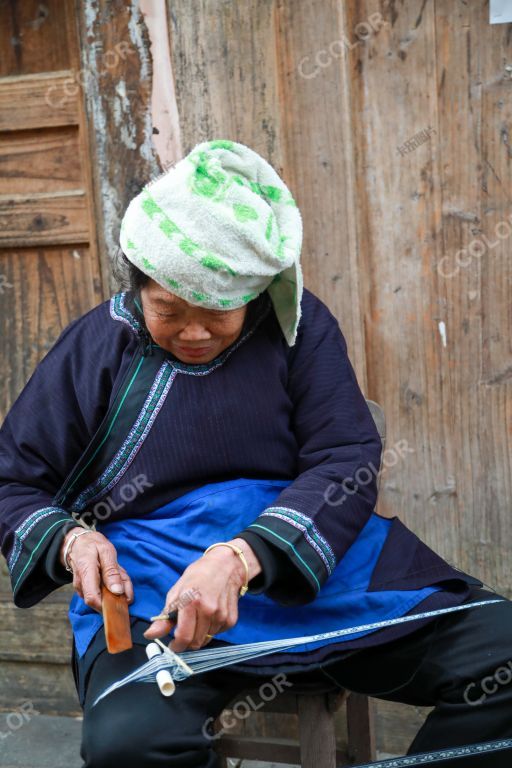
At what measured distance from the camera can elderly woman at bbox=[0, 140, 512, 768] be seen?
1.79 m

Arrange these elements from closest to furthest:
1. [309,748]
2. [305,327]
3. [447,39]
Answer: [309,748] < [305,327] < [447,39]

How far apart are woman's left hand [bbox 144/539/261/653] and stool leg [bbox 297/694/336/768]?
0.35m

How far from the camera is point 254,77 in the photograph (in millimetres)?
2492

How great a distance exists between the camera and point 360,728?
243 cm

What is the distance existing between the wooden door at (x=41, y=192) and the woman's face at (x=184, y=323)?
2.89 feet

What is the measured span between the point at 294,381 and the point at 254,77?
0.94 m

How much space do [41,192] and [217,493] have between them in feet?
4.25

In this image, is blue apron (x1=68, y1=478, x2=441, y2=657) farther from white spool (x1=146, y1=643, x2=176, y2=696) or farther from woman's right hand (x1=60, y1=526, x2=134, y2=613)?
white spool (x1=146, y1=643, x2=176, y2=696)

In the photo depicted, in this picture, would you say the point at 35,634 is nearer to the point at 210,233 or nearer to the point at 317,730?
the point at 317,730

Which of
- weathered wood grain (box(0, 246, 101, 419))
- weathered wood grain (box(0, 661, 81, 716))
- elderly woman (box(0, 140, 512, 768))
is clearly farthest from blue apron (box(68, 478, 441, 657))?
weathered wood grain (box(0, 661, 81, 716))

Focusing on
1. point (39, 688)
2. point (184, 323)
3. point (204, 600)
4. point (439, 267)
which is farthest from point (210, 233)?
point (39, 688)

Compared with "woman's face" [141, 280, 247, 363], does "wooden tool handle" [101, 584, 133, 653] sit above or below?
below

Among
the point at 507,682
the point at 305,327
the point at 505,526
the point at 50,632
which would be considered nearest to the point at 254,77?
the point at 305,327

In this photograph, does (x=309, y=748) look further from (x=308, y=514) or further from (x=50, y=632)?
(x=50, y=632)
